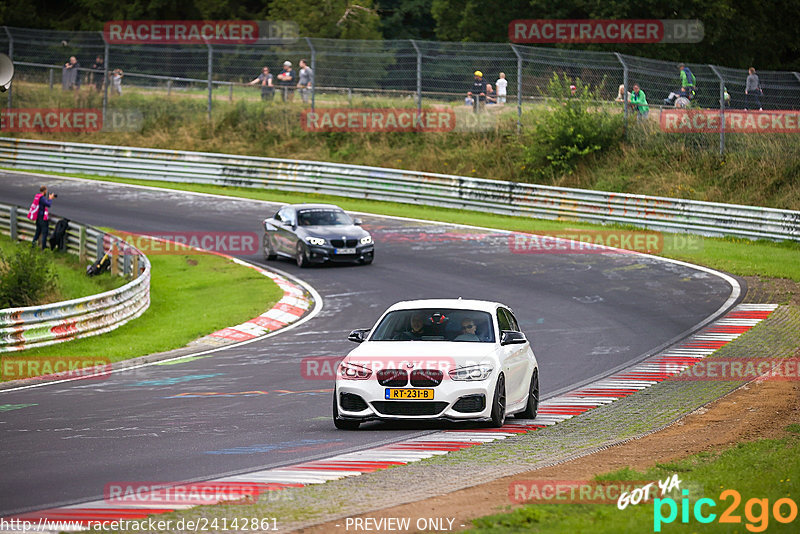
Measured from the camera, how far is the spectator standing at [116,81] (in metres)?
42.9

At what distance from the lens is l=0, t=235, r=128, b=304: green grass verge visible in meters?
23.5

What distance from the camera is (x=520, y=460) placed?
32.8 feet

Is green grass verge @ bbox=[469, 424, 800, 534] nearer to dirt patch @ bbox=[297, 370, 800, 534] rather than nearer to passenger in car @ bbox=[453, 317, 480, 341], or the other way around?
dirt patch @ bbox=[297, 370, 800, 534]

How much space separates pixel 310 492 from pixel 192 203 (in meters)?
28.4

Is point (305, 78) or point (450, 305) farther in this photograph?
point (305, 78)

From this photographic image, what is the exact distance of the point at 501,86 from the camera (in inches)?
1470

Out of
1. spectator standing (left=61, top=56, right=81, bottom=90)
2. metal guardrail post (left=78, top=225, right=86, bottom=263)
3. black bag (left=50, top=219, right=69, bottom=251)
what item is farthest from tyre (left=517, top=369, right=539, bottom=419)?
spectator standing (left=61, top=56, right=81, bottom=90)

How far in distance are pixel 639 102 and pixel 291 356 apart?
70.0 ft

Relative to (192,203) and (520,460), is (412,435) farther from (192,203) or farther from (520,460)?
(192,203)

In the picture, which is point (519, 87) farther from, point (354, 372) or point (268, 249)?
point (354, 372)

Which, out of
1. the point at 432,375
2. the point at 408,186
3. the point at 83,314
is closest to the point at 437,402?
the point at 432,375

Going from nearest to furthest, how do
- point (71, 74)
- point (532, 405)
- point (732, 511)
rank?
point (732, 511) < point (532, 405) < point (71, 74)

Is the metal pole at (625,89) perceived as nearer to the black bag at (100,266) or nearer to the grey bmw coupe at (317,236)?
the grey bmw coupe at (317,236)

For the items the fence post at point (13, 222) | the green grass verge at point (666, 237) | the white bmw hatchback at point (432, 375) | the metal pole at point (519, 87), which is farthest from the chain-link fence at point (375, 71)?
the white bmw hatchback at point (432, 375)
